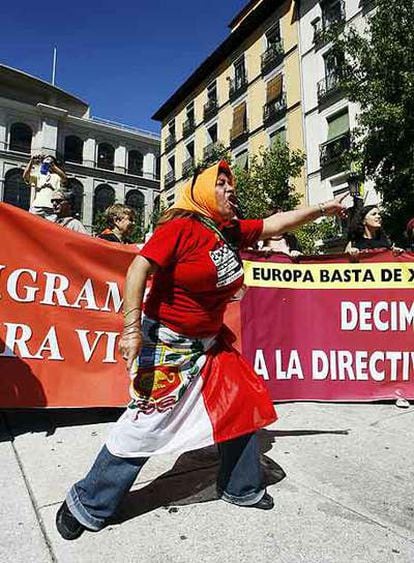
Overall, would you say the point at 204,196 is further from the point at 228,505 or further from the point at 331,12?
the point at 331,12

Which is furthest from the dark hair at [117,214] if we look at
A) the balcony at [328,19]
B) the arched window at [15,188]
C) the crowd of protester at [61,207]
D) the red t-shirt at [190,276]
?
the arched window at [15,188]

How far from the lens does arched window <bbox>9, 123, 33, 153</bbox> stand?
4238 cm

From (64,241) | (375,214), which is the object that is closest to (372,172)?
(375,214)

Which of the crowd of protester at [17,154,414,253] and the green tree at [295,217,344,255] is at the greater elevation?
the green tree at [295,217,344,255]

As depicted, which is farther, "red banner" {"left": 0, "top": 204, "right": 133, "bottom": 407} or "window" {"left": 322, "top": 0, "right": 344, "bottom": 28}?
"window" {"left": 322, "top": 0, "right": 344, "bottom": 28}

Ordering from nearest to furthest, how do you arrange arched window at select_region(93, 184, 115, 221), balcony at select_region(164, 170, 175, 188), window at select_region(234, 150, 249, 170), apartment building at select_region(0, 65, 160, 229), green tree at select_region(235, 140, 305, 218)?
green tree at select_region(235, 140, 305, 218)
window at select_region(234, 150, 249, 170)
balcony at select_region(164, 170, 175, 188)
apartment building at select_region(0, 65, 160, 229)
arched window at select_region(93, 184, 115, 221)

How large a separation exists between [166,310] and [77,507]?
0.94 meters

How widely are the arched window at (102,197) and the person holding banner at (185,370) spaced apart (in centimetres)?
4585

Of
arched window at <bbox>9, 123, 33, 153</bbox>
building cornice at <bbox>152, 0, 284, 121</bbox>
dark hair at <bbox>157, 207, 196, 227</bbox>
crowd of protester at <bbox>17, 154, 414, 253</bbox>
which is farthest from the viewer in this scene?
arched window at <bbox>9, 123, 33, 153</bbox>

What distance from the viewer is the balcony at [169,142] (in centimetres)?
3555

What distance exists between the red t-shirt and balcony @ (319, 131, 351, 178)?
18.9m

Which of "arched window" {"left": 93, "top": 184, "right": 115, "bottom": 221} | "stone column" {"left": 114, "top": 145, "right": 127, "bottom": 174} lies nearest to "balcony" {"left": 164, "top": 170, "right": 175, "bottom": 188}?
"arched window" {"left": 93, "top": 184, "right": 115, "bottom": 221}

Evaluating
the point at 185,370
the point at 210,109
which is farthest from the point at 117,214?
the point at 210,109

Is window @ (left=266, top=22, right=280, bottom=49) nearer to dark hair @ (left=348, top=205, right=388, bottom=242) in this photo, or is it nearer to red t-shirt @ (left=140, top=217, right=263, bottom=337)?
dark hair @ (left=348, top=205, right=388, bottom=242)
